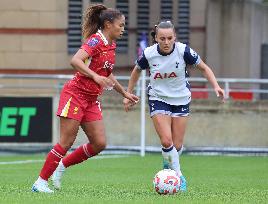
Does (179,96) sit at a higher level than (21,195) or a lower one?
higher

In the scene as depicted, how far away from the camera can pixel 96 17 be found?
15461 millimetres

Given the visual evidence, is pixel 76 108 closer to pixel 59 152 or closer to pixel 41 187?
pixel 59 152

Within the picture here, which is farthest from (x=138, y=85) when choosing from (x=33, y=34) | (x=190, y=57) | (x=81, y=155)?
(x=81, y=155)

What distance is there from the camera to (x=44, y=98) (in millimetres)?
25375

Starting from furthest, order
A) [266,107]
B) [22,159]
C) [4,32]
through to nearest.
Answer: [4,32]
[266,107]
[22,159]

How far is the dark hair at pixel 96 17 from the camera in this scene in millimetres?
15367

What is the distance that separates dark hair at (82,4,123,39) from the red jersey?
0.36 feet

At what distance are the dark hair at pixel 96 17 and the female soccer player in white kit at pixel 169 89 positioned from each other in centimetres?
85

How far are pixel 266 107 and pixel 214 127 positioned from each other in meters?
1.07

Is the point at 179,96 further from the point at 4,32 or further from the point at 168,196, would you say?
the point at 4,32

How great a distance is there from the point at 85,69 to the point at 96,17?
3.16ft

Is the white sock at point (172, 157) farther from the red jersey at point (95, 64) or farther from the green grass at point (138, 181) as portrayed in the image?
the red jersey at point (95, 64)

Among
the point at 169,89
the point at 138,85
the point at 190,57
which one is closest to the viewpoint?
the point at 190,57

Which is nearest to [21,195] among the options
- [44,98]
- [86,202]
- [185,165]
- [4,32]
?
[86,202]
